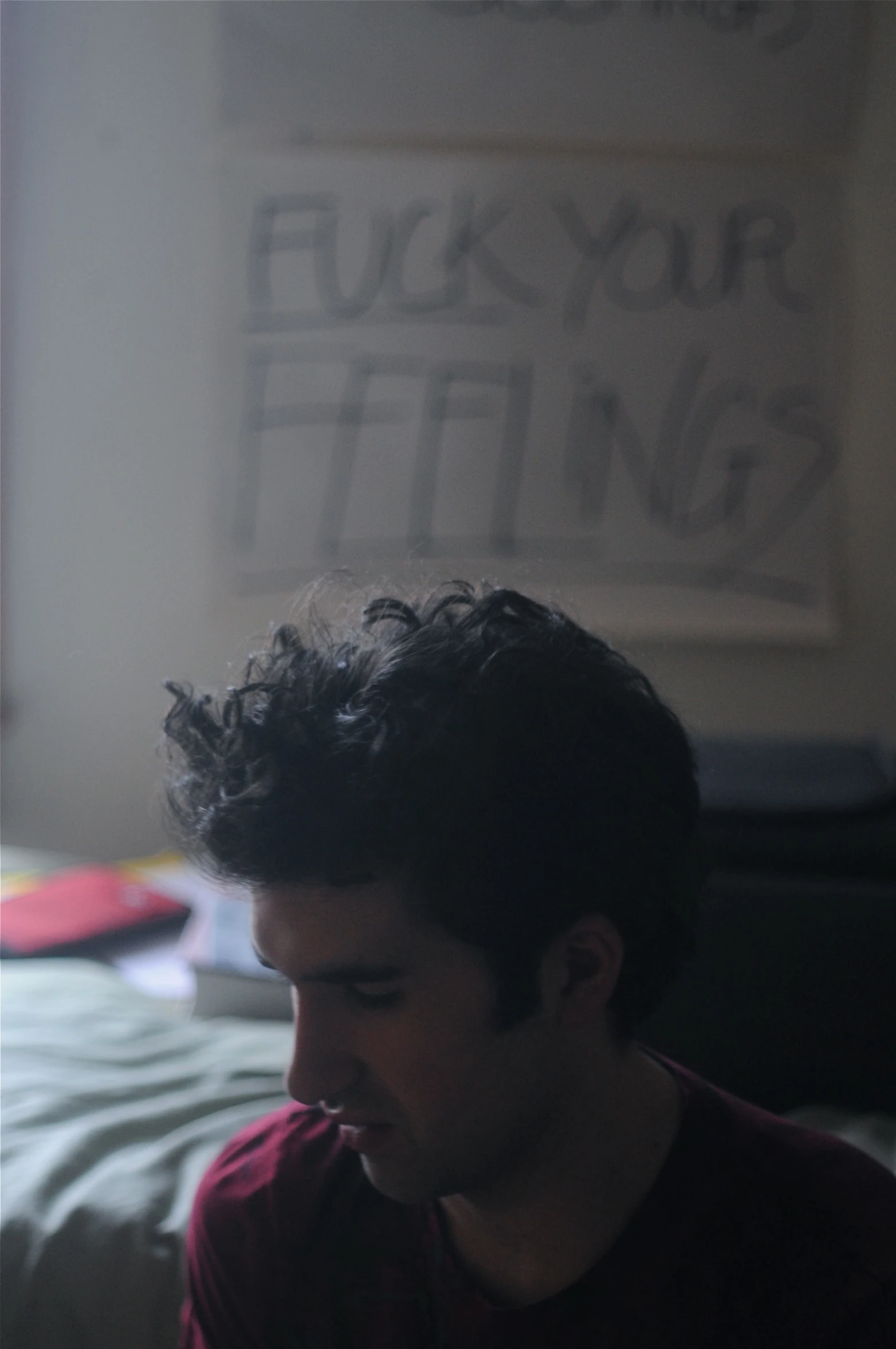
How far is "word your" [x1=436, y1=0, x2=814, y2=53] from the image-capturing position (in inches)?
55.3

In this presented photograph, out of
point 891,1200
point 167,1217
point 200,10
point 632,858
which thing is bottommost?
point 167,1217

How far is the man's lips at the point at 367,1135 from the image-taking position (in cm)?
47

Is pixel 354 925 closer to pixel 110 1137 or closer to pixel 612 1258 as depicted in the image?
pixel 612 1258

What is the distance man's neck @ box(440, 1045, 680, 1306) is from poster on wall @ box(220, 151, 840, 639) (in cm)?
103

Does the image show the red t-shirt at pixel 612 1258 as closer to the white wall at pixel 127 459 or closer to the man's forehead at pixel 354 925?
the man's forehead at pixel 354 925

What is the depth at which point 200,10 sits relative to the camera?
1484 millimetres

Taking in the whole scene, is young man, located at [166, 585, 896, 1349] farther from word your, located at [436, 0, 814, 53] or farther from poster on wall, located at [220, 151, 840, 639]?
word your, located at [436, 0, 814, 53]

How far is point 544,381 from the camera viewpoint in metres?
1.50

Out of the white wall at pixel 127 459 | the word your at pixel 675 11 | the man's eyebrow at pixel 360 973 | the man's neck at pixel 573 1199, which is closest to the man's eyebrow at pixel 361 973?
the man's eyebrow at pixel 360 973

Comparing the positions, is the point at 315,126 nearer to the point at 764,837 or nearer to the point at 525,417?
the point at 525,417

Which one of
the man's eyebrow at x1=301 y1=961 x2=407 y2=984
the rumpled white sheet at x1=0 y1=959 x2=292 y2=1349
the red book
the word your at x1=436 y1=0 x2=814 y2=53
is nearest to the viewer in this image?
the man's eyebrow at x1=301 y1=961 x2=407 y2=984

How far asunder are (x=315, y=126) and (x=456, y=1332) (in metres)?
1.40

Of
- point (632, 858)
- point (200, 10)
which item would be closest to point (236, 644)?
point (200, 10)

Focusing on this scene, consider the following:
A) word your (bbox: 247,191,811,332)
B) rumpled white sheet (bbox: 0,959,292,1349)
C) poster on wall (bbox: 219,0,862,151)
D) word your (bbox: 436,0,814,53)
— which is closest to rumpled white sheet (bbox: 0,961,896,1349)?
rumpled white sheet (bbox: 0,959,292,1349)
